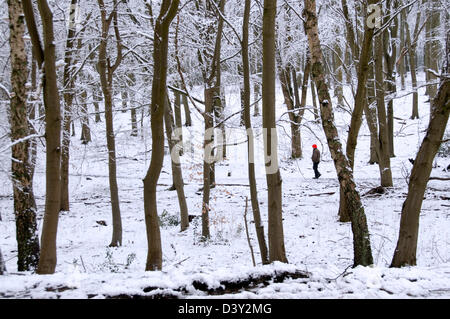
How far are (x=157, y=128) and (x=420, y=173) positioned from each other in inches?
126

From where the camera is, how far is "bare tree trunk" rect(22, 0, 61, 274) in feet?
12.5

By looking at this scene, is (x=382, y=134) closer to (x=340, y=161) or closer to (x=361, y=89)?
(x=361, y=89)

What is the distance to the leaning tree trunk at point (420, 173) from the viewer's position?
162 inches

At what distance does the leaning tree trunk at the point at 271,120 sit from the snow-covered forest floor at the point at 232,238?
898 millimetres

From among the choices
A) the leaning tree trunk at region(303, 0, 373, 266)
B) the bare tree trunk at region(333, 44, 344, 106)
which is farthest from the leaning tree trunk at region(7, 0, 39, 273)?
the bare tree trunk at region(333, 44, 344, 106)

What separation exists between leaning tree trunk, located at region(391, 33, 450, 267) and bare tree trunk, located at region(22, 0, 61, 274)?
13.5ft

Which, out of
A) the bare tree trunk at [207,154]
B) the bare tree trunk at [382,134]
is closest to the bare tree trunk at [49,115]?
the bare tree trunk at [207,154]

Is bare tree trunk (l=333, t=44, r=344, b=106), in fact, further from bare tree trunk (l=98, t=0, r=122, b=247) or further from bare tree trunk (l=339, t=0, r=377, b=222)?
bare tree trunk (l=98, t=0, r=122, b=247)

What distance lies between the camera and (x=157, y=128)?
4.15 meters

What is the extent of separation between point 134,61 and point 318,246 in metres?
8.28

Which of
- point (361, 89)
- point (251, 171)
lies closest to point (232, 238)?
point (251, 171)

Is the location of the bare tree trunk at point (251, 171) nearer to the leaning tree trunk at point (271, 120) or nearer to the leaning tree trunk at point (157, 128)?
the leaning tree trunk at point (271, 120)

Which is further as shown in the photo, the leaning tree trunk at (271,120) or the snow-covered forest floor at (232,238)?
the leaning tree trunk at (271,120)

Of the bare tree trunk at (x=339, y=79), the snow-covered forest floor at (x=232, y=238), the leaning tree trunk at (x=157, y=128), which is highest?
the bare tree trunk at (x=339, y=79)
